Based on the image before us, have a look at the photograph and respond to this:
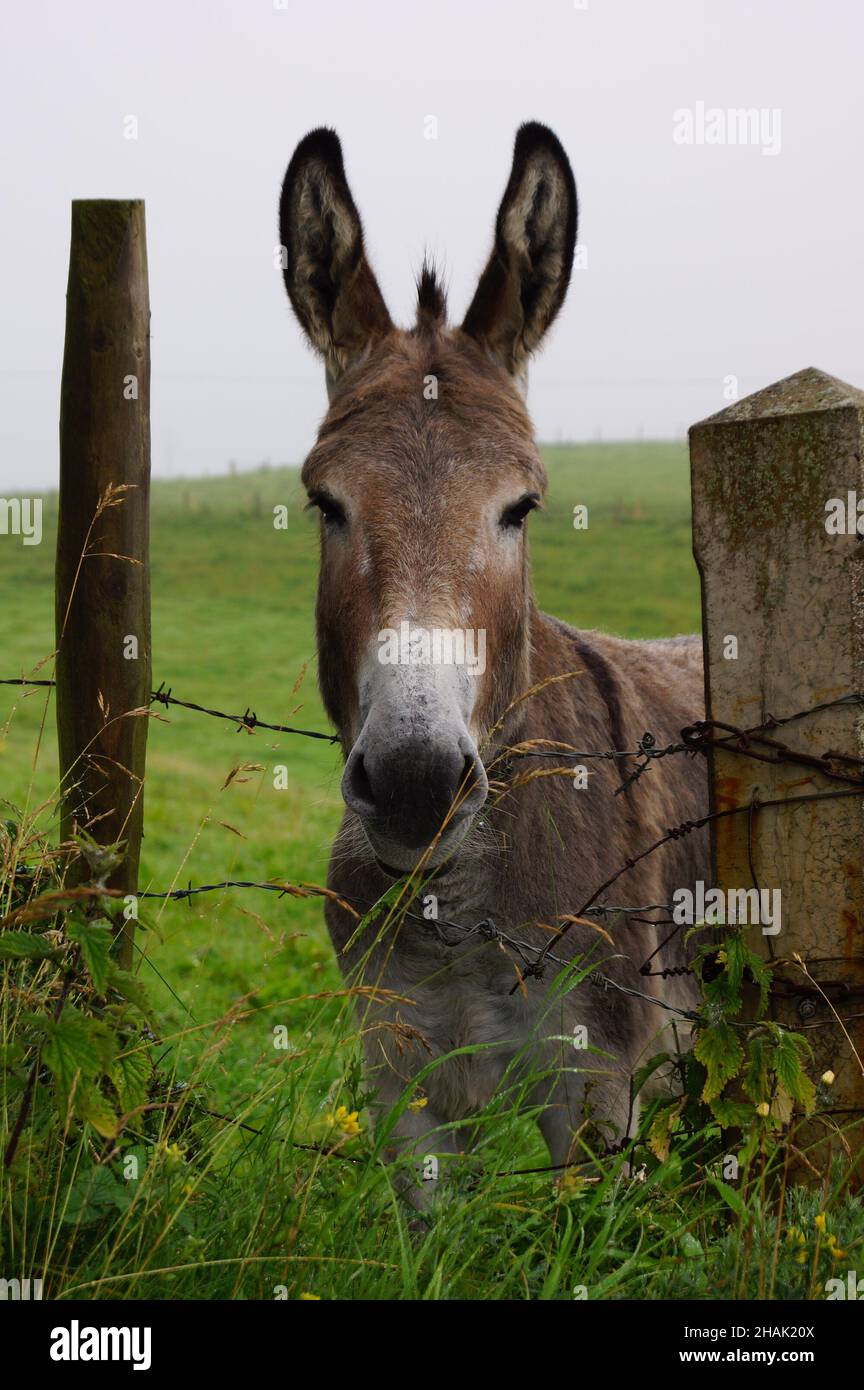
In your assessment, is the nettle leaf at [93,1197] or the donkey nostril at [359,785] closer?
the nettle leaf at [93,1197]

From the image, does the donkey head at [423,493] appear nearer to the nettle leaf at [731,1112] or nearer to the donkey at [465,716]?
the donkey at [465,716]

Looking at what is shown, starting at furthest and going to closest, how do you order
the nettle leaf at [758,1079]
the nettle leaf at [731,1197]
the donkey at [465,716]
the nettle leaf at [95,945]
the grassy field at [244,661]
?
the grassy field at [244,661], the donkey at [465,716], the nettle leaf at [758,1079], the nettle leaf at [731,1197], the nettle leaf at [95,945]

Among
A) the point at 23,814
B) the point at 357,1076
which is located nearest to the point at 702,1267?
the point at 357,1076

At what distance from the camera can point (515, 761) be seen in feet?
11.2

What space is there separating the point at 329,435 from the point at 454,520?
58 cm

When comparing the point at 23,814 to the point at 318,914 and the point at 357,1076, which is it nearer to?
the point at 357,1076

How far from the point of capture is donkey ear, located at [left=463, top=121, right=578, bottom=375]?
11.6 feet

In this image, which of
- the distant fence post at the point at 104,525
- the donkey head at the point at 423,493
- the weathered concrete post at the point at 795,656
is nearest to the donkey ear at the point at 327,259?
the donkey head at the point at 423,493

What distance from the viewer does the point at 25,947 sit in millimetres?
1928

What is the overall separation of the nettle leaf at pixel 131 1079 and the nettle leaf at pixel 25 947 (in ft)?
0.89

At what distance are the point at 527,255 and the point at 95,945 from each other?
9.12ft

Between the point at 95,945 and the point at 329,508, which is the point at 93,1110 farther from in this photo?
the point at 329,508

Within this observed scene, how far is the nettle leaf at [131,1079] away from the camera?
2082 mm

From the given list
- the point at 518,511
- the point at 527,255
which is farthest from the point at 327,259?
the point at 518,511
